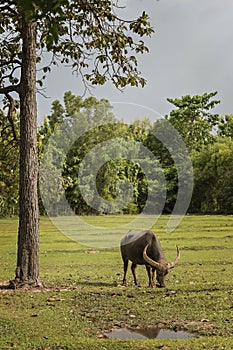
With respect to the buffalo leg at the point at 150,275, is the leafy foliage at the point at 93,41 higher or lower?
higher

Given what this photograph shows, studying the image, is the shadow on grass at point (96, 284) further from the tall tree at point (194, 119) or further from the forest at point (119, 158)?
the tall tree at point (194, 119)

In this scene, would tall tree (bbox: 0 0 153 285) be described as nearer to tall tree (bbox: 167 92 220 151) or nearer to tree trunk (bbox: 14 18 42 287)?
tree trunk (bbox: 14 18 42 287)

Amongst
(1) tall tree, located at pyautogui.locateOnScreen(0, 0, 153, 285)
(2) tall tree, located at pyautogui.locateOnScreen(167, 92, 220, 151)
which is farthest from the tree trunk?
(2) tall tree, located at pyautogui.locateOnScreen(167, 92, 220, 151)

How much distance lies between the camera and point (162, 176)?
39844mm

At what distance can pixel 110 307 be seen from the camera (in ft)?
30.0

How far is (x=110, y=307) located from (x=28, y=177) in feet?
10.7

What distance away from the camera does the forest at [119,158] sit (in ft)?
68.9

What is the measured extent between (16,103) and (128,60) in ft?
9.69

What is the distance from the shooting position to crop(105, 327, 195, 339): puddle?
7398 millimetres

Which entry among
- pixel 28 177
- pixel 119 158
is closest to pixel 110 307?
pixel 28 177

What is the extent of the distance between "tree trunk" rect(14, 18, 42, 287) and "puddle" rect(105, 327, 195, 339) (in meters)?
3.77

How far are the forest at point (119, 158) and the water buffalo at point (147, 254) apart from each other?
2.47 metres

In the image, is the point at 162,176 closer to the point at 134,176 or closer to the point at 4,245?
the point at 134,176

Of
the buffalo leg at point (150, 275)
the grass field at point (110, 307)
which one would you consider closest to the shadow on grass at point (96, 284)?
the grass field at point (110, 307)
